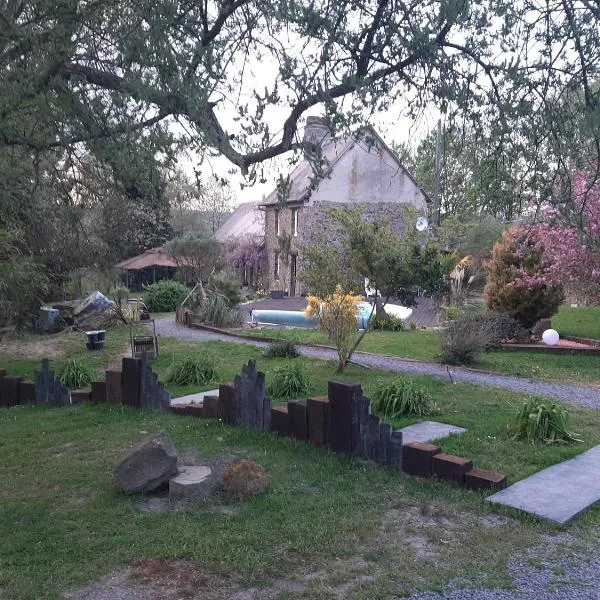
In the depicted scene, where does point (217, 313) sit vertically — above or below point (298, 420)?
above

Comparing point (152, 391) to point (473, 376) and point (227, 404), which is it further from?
point (473, 376)

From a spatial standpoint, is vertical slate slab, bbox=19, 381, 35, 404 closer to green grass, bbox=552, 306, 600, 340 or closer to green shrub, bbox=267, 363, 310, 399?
green shrub, bbox=267, 363, 310, 399

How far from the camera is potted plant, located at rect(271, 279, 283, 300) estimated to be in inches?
1212

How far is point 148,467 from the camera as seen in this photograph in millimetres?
5363

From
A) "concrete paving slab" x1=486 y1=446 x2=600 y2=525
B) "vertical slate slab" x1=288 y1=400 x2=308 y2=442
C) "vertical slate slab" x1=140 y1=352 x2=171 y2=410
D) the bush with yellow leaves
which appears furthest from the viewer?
the bush with yellow leaves

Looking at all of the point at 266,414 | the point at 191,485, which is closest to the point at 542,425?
the point at 266,414

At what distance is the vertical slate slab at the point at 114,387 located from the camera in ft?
28.8

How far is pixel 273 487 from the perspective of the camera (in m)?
5.50

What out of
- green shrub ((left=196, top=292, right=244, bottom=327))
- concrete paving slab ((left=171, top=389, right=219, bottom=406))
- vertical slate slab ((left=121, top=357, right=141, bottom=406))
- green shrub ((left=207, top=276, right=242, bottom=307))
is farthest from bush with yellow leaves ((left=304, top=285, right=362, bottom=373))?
Answer: green shrub ((left=207, top=276, right=242, bottom=307))

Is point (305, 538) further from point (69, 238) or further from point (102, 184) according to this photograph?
point (69, 238)

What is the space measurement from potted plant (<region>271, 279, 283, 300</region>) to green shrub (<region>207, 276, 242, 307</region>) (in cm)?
777

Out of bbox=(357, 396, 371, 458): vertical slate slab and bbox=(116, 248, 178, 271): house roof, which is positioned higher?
bbox=(116, 248, 178, 271): house roof

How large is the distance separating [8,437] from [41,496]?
2.55 meters

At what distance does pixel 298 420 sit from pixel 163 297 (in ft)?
69.3
